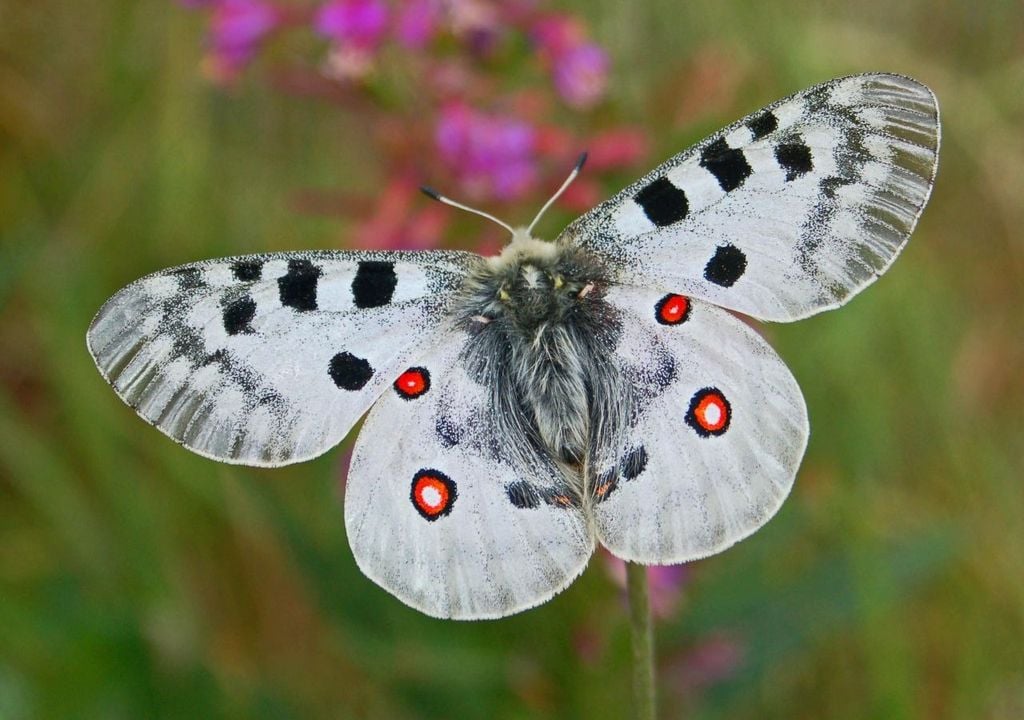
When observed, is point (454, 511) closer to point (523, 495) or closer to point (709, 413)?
point (523, 495)

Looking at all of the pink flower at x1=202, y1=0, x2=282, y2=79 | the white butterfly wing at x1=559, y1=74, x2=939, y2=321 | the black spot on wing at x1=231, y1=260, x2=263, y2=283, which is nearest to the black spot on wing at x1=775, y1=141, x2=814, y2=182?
the white butterfly wing at x1=559, y1=74, x2=939, y2=321

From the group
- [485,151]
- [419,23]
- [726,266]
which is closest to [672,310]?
[726,266]

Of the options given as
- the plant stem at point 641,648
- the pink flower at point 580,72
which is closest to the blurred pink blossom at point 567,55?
the pink flower at point 580,72

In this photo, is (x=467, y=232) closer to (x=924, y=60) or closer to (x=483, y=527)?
(x=483, y=527)

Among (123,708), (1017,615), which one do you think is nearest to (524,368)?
(123,708)

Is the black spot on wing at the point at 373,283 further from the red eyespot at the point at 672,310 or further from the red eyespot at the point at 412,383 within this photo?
the red eyespot at the point at 672,310
